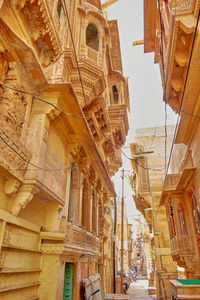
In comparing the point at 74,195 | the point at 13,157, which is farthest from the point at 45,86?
the point at 74,195

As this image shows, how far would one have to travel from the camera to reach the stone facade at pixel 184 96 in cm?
530

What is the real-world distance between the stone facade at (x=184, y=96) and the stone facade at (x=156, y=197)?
159 inches

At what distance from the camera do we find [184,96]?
234 inches

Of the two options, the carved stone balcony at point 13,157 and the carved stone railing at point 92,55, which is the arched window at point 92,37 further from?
the carved stone balcony at point 13,157

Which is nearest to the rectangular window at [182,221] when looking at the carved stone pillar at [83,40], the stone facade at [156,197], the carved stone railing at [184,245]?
the carved stone railing at [184,245]

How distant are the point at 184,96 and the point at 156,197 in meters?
15.2

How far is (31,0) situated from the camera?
17.5 ft

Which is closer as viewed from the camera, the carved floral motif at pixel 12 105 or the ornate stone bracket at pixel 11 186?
the ornate stone bracket at pixel 11 186

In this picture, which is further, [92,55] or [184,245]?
[92,55]

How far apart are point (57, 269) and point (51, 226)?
41.1 inches

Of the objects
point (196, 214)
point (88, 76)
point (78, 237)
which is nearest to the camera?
point (78, 237)

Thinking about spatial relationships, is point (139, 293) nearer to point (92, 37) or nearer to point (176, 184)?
point (176, 184)

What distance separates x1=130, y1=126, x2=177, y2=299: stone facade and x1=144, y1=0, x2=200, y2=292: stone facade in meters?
4.03

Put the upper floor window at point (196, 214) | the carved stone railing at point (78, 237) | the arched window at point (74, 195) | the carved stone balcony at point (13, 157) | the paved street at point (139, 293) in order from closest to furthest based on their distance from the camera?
the carved stone balcony at point (13, 157), the carved stone railing at point (78, 237), the arched window at point (74, 195), the upper floor window at point (196, 214), the paved street at point (139, 293)
